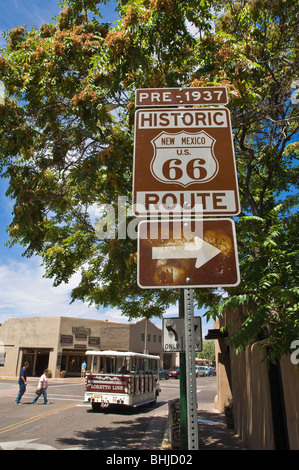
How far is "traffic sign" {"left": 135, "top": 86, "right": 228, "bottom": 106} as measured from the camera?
248 cm

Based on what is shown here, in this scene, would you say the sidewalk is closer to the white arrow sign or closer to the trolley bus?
the trolley bus

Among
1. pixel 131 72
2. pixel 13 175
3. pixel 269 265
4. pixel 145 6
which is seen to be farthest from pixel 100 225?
pixel 269 265

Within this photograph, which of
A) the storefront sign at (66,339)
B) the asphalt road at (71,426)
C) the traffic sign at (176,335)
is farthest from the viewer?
the storefront sign at (66,339)

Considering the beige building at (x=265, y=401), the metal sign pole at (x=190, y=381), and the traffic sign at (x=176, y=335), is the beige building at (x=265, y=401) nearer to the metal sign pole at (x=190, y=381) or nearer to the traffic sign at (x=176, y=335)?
the traffic sign at (x=176, y=335)

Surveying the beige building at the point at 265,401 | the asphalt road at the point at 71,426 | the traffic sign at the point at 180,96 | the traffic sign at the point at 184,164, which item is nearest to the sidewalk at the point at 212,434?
the beige building at the point at 265,401

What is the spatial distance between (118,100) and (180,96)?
6.94m

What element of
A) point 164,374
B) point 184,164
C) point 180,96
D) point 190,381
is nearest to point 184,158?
point 184,164

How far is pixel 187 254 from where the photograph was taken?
195cm

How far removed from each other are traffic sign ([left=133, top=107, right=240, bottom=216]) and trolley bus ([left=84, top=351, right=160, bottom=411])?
13.0m

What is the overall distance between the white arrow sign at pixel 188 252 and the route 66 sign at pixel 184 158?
0.42m

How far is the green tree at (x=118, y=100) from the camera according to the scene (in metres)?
6.95

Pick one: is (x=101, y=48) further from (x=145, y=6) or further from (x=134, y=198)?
(x=134, y=198)

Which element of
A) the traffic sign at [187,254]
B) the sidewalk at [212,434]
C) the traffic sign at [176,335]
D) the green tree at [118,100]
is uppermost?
the green tree at [118,100]

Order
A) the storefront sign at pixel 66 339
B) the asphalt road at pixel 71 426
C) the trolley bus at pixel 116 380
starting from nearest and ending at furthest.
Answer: the asphalt road at pixel 71 426 < the trolley bus at pixel 116 380 < the storefront sign at pixel 66 339
